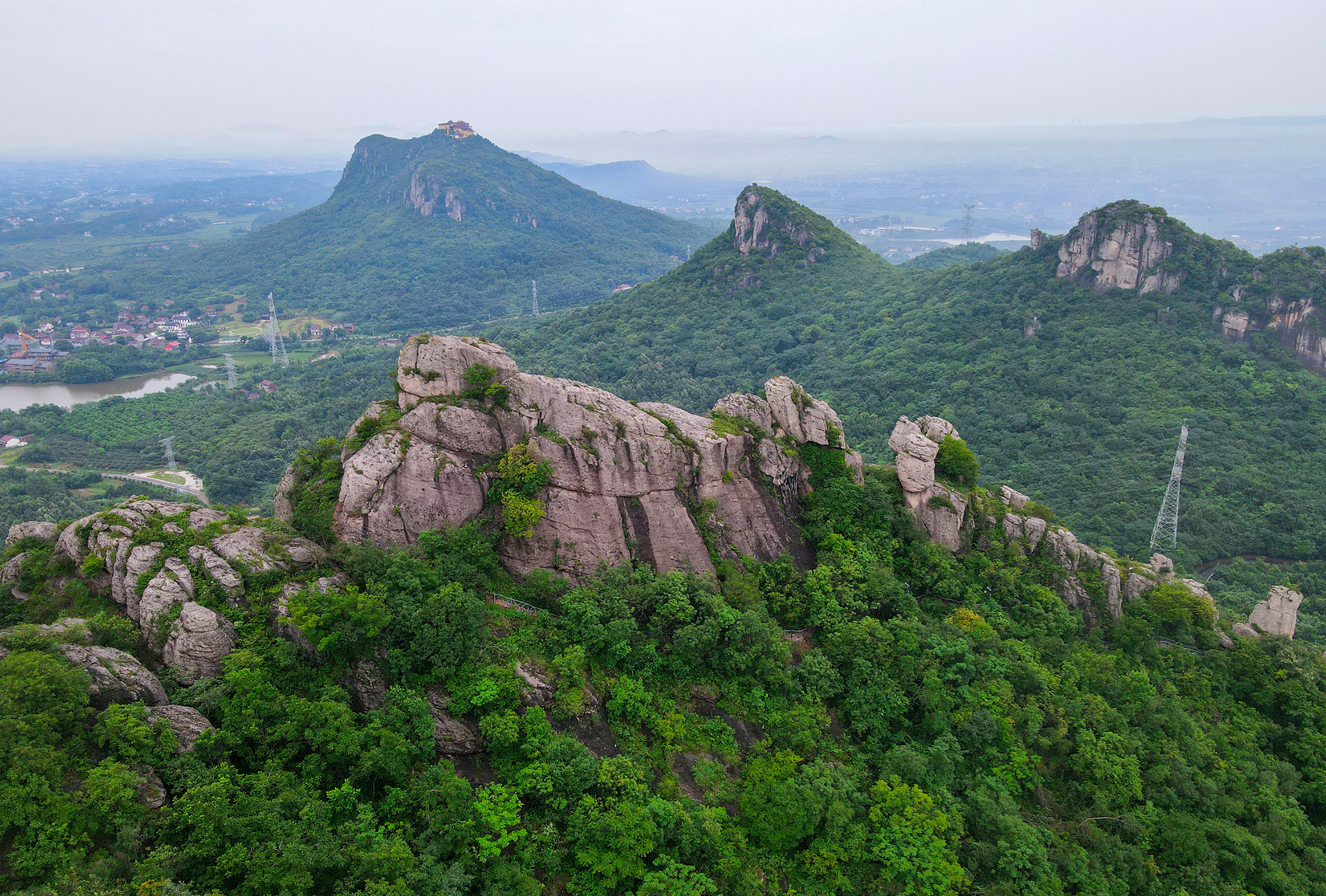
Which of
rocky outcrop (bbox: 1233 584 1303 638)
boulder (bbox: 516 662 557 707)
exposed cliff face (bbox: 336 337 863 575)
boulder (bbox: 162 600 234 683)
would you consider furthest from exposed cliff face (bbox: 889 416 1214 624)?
boulder (bbox: 162 600 234 683)

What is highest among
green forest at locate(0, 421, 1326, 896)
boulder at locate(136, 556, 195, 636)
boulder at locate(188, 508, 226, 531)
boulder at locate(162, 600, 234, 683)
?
boulder at locate(188, 508, 226, 531)

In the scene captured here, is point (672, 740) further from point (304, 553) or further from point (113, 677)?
point (113, 677)

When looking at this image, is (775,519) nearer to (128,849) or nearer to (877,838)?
(877,838)

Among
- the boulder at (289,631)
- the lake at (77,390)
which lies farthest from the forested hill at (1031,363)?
the lake at (77,390)

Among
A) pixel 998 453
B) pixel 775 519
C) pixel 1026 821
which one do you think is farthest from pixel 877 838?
pixel 998 453

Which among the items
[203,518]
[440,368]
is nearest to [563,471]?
[440,368]

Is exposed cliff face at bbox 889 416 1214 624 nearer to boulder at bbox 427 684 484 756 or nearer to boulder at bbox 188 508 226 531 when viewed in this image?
boulder at bbox 427 684 484 756
